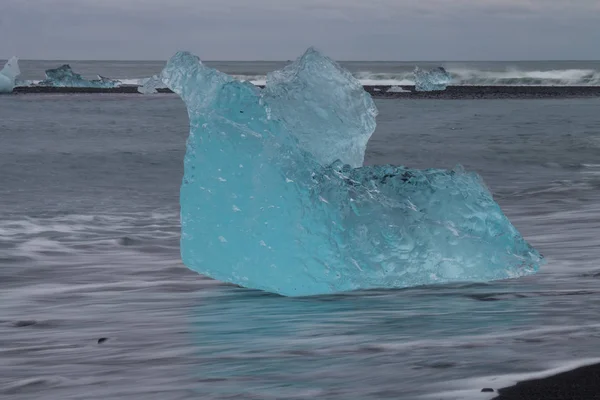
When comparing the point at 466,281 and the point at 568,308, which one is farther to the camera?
the point at 466,281

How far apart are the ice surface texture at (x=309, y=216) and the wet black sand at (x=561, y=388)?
1.58m

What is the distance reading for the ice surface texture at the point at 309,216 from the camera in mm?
4762

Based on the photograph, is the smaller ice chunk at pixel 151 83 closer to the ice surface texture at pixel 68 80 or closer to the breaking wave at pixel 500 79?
the ice surface texture at pixel 68 80

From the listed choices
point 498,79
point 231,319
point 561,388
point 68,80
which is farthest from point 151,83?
point 498,79

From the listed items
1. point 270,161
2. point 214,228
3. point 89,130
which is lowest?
point 89,130

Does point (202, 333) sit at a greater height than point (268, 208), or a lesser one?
lesser

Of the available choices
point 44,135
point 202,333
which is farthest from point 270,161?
point 44,135

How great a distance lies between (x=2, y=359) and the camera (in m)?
3.89

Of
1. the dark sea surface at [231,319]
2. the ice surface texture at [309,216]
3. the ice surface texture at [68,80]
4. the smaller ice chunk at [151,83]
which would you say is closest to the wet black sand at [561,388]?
the dark sea surface at [231,319]

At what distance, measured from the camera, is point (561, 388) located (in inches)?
125

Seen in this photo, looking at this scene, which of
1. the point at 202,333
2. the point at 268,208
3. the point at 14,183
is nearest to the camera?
the point at 202,333

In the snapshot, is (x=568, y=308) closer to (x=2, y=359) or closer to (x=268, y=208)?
(x=268, y=208)

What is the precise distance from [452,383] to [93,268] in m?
3.41

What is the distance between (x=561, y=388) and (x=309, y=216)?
186 centimetres
